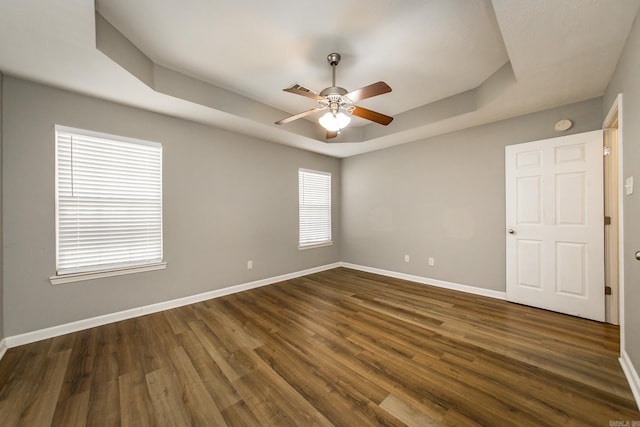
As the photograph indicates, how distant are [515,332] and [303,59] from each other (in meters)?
3.50

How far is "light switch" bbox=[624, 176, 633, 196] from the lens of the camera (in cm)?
169

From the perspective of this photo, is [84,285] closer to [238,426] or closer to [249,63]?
[238,426]

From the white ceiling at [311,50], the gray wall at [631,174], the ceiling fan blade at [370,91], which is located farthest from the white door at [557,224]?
the ceiling fan blade at [370,91]

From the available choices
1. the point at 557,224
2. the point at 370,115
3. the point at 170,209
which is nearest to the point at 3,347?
the point at 170,209

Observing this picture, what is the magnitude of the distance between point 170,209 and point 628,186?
4.43 m

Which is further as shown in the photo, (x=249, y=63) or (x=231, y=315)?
(x=231, y=315)

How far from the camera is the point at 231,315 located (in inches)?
112

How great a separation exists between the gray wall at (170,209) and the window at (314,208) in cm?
20

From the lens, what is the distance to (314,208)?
493cm

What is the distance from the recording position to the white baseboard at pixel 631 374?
153 cm

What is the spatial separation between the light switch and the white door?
1105 mm

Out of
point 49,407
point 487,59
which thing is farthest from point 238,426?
point 487,59

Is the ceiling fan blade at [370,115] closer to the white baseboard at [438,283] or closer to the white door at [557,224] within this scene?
the white door at [557,224]

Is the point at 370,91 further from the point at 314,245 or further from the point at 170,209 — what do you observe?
the point at 314,245
